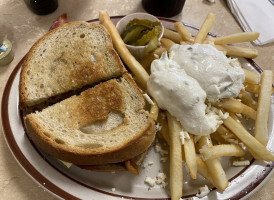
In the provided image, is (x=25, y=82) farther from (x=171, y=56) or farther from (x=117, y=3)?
(x=117, y=3)

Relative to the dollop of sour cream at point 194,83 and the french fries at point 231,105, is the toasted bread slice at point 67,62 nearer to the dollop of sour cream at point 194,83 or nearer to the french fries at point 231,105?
the dollop of sour cream at point 194,83

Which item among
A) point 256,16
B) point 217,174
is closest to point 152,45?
point 217,174

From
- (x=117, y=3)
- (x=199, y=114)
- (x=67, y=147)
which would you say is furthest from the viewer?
(x=117, y=3)

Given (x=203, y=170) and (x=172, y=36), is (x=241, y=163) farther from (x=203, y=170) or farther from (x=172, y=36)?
(x=172, y=36)

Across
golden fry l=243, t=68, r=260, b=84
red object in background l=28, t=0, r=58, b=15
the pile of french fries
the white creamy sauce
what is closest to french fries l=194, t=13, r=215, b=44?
the pile of french fries

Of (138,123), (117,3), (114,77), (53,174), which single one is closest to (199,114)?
(138,123)

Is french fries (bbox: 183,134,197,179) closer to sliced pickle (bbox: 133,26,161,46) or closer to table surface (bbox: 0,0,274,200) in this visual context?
table surface (bbox: 0,0,274,200)
